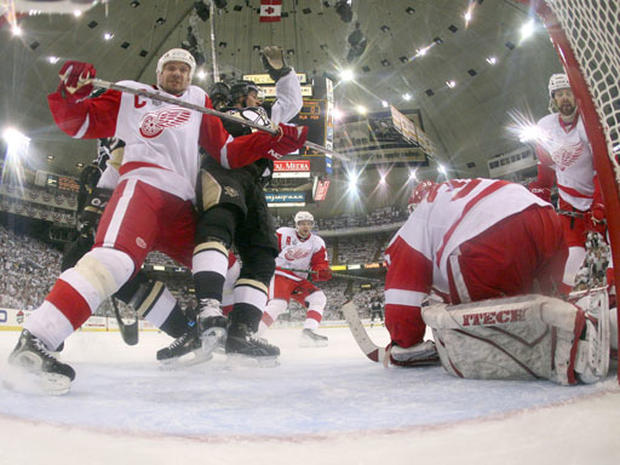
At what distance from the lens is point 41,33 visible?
15836 millimetres

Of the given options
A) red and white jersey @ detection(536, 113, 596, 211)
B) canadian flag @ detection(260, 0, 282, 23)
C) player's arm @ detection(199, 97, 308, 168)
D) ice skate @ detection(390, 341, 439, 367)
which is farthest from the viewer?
canadian flag @ detection(260, 0, 282, 23)

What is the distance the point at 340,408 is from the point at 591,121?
3.28ft

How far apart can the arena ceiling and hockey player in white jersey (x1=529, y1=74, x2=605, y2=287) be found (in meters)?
12.7

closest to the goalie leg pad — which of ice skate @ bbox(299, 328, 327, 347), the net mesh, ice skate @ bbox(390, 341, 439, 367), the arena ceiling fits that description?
ice skate @ bbox(390, 341, 439, 367)

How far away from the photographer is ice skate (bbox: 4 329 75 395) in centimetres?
114

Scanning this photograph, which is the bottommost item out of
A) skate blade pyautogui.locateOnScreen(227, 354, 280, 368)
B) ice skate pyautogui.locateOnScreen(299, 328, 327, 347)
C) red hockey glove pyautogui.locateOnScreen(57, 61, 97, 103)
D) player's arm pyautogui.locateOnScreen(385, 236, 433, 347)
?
ice skate pyautogui.locateOnScreen(299, 328, 327, 347)

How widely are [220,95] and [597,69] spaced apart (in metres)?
2.20

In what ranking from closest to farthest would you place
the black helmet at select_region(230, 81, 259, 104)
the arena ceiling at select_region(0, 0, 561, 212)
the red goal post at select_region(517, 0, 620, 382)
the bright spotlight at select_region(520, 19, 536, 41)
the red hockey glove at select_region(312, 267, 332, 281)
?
the red goal post at select_region(517, 0, 620, 382)
the black helmet at select_region(230, 81, 259, 104)
the red hockey glove at select_region(312, 267, 332, 281)
the bright spotlight at select_region(520, 19, 536, 41)
the arena ceiling at select_region(0, 0, 561, 212)

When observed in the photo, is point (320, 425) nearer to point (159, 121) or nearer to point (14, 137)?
point (159, 121)

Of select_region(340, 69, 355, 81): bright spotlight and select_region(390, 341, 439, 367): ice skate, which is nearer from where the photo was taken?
select_region(390, 341, 439, 367): ice skate

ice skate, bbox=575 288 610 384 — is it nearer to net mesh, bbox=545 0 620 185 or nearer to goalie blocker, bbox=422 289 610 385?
goalie blocker, bbox=422 289 610 385

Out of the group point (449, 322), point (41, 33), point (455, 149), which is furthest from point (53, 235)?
point (449, 322)

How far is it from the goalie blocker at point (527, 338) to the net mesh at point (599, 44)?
1.57 ft

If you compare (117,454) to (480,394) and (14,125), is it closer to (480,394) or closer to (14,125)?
(480,394)
